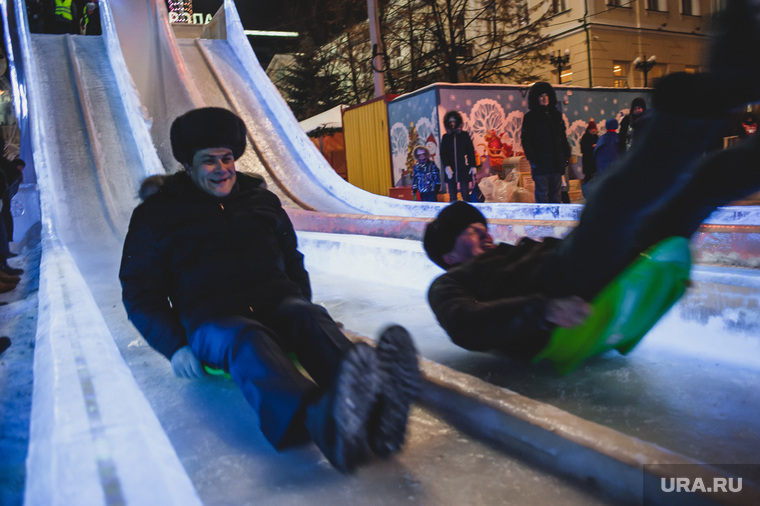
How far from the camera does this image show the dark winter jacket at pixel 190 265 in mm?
1572

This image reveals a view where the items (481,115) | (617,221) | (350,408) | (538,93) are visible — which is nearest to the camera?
(350,408)

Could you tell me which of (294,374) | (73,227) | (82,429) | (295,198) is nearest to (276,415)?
(294,374)

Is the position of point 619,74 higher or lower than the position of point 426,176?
higher

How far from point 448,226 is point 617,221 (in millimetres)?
729

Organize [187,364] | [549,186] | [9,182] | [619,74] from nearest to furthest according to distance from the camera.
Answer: [187,364]
[9,182]
[549,186]
[619,74]

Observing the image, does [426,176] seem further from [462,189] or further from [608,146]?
[608,146]

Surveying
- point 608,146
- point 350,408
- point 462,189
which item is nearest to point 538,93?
point 608,146

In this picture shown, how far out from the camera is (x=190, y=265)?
162 cm

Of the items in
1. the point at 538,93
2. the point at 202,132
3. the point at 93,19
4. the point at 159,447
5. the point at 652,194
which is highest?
the point at 93,19

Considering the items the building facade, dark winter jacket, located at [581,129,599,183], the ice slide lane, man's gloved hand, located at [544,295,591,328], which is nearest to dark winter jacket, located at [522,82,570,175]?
dark winter jacket, located at [581,129,599,183]

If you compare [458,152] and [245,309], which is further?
[458,152]

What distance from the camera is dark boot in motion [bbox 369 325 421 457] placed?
116cm

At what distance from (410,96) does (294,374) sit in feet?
A: 25.0

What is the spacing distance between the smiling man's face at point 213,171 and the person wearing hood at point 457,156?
435 centimetres
